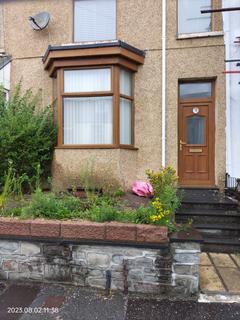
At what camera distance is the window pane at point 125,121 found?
6.91 meters

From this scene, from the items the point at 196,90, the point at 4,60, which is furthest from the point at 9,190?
the point at 196,90

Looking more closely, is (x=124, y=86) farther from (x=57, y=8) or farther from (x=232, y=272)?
(x=232, y=272)

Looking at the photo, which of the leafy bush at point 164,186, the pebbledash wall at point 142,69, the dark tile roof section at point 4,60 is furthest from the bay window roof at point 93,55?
the leafy bush at point 164,186

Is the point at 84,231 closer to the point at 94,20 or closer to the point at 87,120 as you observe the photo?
the point at 87,120

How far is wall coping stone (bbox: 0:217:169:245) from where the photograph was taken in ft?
11.9

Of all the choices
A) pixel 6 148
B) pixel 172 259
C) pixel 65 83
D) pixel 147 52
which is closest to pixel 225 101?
pixel 147 52

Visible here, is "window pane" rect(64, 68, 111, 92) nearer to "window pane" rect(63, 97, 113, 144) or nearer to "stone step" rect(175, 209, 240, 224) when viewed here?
"window pane" rect(63, 97, 113, 144)

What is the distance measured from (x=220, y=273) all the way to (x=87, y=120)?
→ 14.0ft

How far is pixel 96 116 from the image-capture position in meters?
6.80

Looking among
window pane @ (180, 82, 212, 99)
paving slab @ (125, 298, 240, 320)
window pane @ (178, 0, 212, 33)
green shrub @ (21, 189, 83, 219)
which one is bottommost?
paving slab @ (125, 298, 240, 320)

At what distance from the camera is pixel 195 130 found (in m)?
7.32

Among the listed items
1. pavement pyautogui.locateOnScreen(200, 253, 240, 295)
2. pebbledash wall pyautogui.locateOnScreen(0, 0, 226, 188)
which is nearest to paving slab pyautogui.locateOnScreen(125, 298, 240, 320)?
pavement pyautogui.locateOnScreen(200, 253, 240, 295)

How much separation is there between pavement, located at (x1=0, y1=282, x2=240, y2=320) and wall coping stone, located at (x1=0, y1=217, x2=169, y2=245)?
0.65m

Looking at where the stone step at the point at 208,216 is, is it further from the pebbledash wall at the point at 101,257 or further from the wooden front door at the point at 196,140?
the pebbledash wall at the point at 101,257
